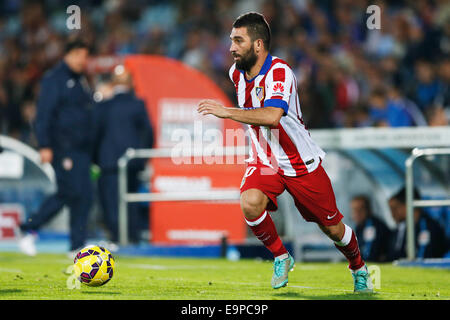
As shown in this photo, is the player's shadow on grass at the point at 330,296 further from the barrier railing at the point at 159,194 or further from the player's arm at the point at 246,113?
the barrier railing at the point at 159,194

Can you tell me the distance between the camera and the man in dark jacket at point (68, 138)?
1109 centimetres

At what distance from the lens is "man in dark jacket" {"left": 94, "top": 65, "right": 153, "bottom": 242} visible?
42.0 ft

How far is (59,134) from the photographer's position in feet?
36.8

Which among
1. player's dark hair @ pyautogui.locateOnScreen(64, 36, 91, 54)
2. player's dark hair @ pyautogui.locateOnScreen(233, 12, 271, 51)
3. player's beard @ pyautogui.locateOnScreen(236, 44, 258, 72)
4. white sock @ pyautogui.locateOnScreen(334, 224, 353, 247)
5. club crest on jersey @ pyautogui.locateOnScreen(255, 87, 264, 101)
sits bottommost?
white sock @ pyautogui.locateOnScreen(334, 224, 353, 247)

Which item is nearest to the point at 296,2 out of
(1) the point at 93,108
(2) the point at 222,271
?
(1) the point at 93,108

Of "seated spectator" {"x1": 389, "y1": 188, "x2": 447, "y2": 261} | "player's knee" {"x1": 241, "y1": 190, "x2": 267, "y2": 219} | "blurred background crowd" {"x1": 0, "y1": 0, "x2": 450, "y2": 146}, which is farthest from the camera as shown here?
"blurred background crowd" {"x1": 0, "y1": 0, "x2": 450, "y2": 146}

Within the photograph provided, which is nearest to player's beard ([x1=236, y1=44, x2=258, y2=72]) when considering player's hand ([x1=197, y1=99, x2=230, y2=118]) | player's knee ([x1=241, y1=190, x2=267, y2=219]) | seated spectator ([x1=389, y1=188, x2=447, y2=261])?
player's hand ([x1=197, y1=99, x2=230, y2=118])

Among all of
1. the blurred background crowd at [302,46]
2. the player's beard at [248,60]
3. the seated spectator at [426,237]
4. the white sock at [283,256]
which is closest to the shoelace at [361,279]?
the white sock at [283,256]

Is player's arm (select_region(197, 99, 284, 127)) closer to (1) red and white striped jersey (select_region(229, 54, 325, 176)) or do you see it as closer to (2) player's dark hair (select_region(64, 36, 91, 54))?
(1) red and white striped jersey (select_region(229, 54, 325, 176))

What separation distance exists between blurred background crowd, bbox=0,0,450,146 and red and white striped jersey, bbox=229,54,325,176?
656 cm

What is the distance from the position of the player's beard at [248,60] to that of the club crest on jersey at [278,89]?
0.29 metres

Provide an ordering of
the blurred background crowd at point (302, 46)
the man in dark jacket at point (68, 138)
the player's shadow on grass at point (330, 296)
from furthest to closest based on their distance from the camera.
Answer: the blurred background crowd at point (302, 46) < the man in dark jacket at point (68, 138) < the player's shadow on grass at point (330, 296)
